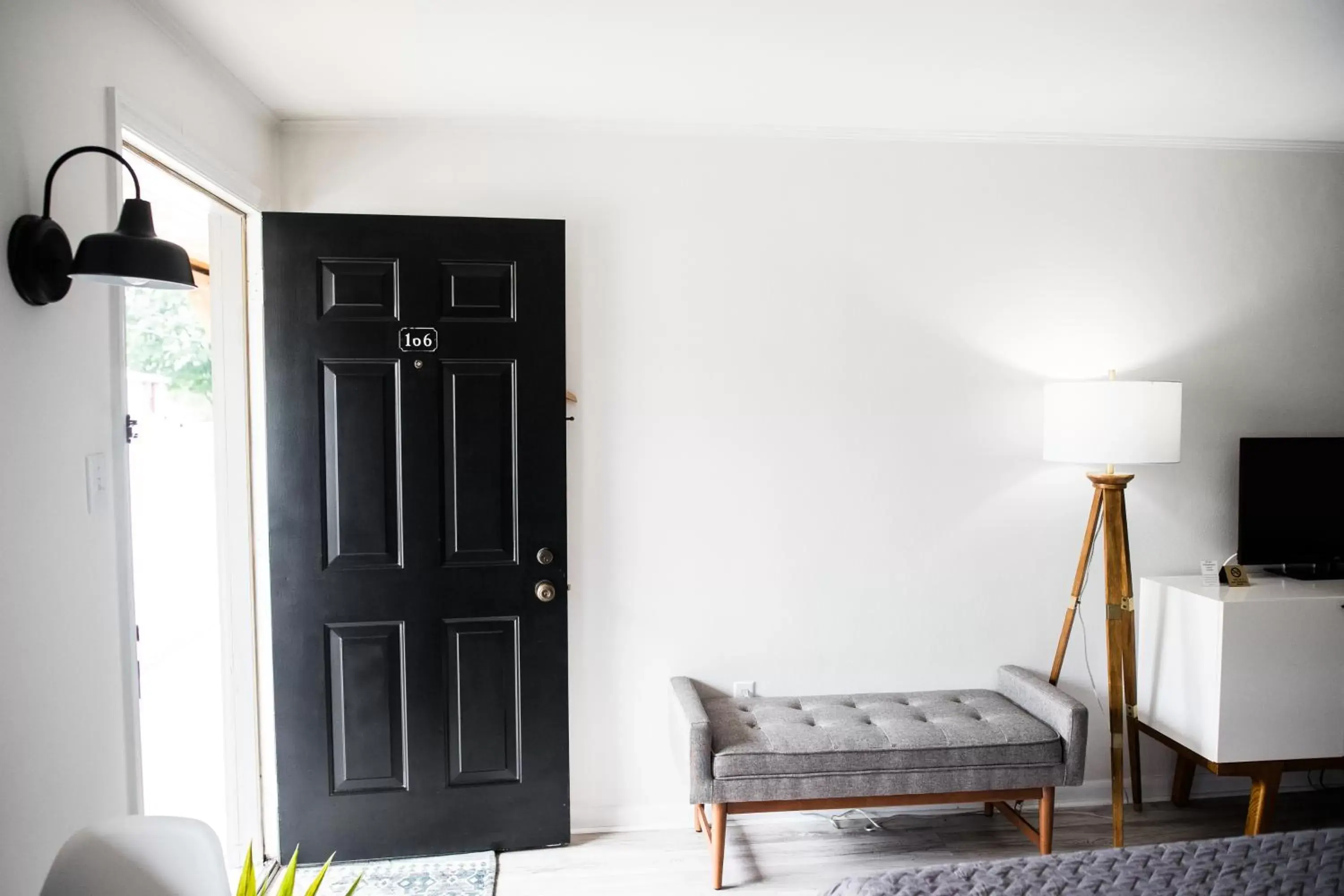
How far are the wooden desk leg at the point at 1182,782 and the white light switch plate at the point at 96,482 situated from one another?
3585 mm

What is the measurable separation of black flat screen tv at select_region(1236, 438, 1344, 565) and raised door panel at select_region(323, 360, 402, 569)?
3.12 m

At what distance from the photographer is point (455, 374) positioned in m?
2.65

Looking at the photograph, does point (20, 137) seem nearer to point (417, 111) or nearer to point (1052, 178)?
point (417, 111)

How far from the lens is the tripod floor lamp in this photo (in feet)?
8.46

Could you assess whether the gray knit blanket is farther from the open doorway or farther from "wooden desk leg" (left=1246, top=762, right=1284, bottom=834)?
the open doorway

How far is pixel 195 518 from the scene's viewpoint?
3748 mm

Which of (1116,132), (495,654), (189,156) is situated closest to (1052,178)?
(1116,132)

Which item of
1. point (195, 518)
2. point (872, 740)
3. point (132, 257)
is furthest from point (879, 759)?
point (195, 518)

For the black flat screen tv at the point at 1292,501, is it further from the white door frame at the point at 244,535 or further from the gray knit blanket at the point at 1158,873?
the white door frame at the point at 244,535

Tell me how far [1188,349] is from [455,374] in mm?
2780

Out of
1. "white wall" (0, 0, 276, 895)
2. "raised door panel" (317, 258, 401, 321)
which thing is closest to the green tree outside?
"raised door panel" (317, 258, 401, 321)

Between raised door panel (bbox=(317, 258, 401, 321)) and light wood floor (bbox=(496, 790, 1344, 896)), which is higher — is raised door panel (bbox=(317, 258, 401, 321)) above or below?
above

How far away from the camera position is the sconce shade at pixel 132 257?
1420mm

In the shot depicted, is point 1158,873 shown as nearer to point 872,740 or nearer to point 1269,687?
point 872,740
